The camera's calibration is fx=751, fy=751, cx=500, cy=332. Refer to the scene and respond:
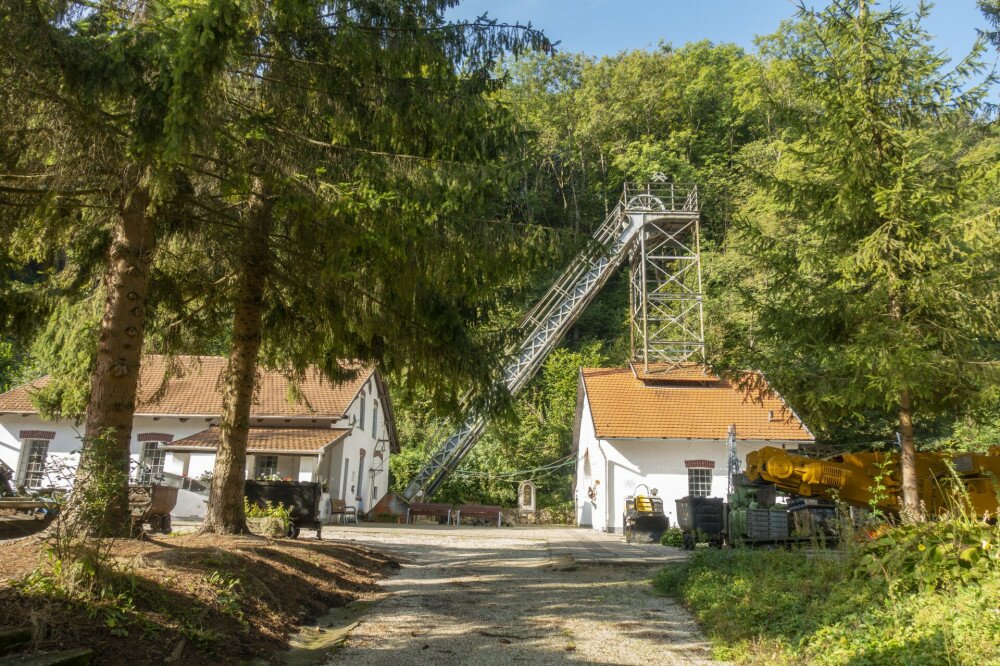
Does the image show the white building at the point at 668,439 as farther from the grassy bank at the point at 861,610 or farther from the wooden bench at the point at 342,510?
the grassy bank at the point at 861,610

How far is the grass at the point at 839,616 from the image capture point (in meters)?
4.54

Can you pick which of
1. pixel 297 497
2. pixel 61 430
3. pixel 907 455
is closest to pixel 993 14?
pixel 907 455

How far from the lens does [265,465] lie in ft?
73.4

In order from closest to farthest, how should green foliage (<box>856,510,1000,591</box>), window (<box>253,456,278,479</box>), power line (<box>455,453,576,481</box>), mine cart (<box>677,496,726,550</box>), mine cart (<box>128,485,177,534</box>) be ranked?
green foliage (<box>856,510,1000,591</box>), mine cart (<box>128,485,177,534</box>), mine cart (<box>677,496,726,550</box>), window (<box>253,456,278,479</box>), power line (<box>455,453,576,481</box>)

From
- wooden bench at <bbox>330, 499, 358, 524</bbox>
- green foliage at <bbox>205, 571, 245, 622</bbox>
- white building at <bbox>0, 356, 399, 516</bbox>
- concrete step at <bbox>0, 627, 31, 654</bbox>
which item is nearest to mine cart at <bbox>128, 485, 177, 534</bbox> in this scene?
green foliage at <bbox>205, 571, 245, 622</bbox>

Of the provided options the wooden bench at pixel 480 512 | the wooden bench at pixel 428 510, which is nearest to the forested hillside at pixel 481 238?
the wooden bench at pixel 428 510

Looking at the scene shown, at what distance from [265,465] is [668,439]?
12.1m

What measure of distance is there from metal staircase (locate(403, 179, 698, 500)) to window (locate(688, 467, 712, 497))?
660 cm

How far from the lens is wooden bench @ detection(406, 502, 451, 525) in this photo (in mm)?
27562

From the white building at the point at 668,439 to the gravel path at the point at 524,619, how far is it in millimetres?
10910

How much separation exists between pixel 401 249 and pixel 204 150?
6.52 ft

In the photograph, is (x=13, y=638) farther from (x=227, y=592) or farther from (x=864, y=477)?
(x=864, y=477)

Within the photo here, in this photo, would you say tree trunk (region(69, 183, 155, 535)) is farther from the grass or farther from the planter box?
the grass

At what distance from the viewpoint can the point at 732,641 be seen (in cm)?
604
